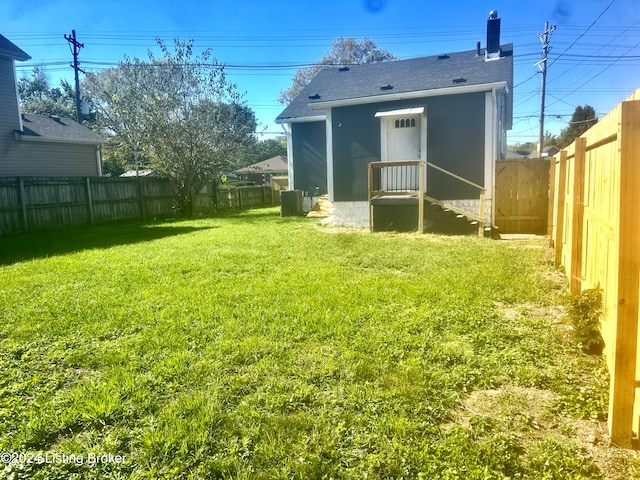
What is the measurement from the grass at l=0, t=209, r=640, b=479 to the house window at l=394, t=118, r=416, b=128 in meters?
6.49

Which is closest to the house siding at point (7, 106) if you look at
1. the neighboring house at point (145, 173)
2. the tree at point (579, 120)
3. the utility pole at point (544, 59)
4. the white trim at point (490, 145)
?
the neighboring house at point (145, 173)

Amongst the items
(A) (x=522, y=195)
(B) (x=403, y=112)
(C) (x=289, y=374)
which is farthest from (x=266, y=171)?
(C) (x=289, y=374)

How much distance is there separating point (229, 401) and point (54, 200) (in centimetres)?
1202

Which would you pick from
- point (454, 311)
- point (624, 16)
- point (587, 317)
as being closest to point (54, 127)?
point (454, 311)

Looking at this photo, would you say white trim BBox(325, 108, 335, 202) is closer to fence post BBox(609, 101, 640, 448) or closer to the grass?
the grass

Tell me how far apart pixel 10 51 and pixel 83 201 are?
5.39 meters

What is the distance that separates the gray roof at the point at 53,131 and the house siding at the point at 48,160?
314 mm

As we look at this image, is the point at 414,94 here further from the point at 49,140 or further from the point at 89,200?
the point at 49,140

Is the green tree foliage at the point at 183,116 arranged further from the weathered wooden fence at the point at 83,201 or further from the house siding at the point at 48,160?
the house siding at the point at 48,160

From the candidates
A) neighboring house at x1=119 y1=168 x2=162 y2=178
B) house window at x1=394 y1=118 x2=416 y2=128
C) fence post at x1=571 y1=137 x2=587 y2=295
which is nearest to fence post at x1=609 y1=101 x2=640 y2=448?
fence post at x1=571 y1=137 x2=587 y2=295

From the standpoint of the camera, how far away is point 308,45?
92.4 ft

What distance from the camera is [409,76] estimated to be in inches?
456

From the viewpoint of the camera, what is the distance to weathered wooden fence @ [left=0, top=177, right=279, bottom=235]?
A: 10.8 meters

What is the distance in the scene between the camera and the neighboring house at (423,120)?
33.2ft
